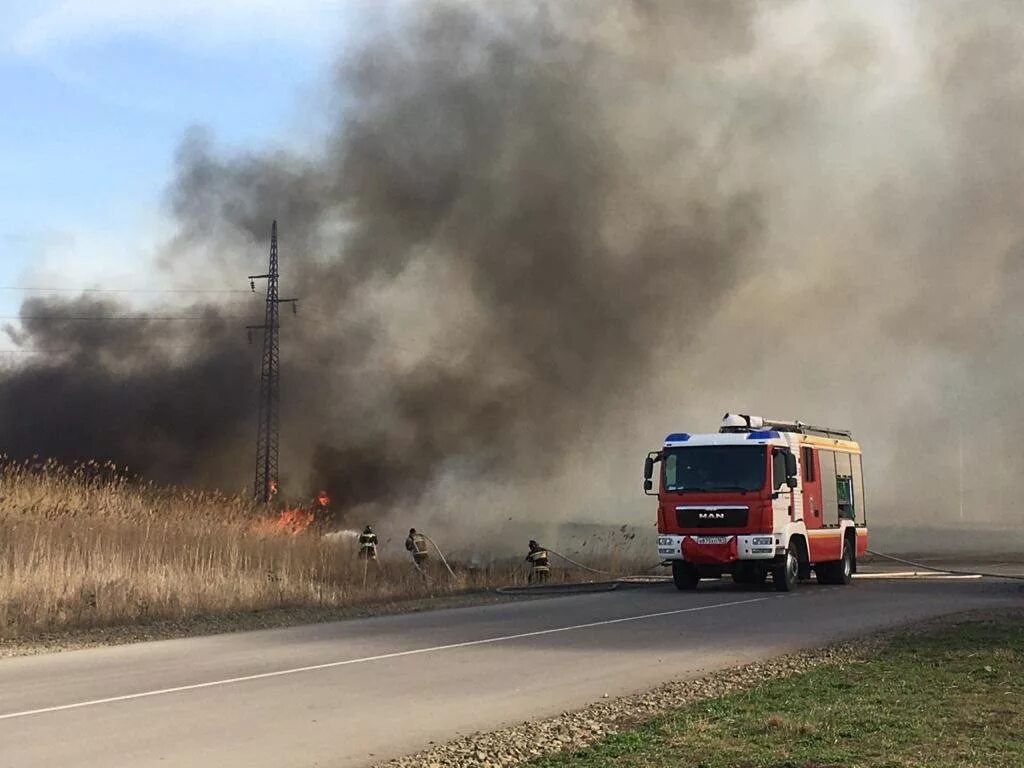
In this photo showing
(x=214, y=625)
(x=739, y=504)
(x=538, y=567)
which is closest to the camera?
(x=214, y=625)

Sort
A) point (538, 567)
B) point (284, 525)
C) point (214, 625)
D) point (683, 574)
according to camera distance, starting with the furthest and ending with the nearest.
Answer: point (538, 567), point (284, 525), point (683, 574), point (214, 625)

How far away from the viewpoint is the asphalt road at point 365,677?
7840mm

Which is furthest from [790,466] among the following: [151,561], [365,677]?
[365,677]

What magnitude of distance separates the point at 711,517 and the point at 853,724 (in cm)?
1331

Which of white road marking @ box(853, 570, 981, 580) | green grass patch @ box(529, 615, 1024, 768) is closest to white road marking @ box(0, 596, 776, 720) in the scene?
green grass patch @ box(529, 615, 1024, 768)

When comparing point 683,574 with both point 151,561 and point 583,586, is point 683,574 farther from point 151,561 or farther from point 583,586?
point 151,561

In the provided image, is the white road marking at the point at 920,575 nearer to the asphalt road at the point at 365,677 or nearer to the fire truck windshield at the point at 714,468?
the fire truck windshield at the point at 714,468

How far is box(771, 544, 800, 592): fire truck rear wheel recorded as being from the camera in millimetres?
21359

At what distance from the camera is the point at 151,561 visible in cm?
1795

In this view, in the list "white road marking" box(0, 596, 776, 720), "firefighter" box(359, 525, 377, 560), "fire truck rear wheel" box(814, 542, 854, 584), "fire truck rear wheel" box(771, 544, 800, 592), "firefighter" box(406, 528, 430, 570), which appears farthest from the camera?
"fire truck rear wheel" box(814, 542, 854, 584)

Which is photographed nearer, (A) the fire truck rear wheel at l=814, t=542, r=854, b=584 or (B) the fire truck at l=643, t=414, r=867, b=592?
(B) the fire truck at l=643, t=414, r=867, b=592

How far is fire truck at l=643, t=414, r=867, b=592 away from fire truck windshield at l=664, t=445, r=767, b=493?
0.06ft

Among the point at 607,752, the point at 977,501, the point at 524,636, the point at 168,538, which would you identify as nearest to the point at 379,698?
the point at 607,752

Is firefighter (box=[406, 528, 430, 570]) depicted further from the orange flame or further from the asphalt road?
the asphalt road
